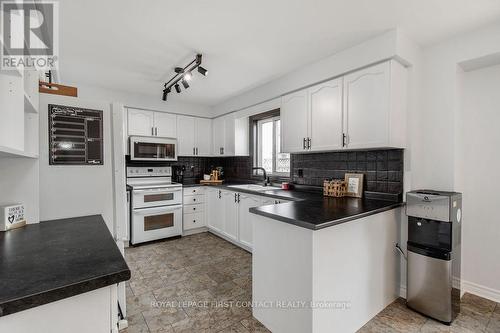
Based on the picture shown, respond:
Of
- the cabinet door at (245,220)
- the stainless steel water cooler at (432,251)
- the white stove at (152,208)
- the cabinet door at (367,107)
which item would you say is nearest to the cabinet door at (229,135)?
the white stove at (152,208)

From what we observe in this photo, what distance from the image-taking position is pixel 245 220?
3.28 meters

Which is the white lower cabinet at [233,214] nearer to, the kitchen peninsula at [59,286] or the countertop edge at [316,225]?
the countertop edge at [316,225]

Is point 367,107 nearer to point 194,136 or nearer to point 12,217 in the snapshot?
point 12,217

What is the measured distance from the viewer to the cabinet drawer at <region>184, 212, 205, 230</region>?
4000 millimetres

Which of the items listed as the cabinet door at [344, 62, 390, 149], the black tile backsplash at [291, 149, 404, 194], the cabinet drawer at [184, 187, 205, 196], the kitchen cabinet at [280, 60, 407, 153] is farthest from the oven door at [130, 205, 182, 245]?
the cabinet door at [344, 62, 390, 149]

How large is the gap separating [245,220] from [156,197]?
1493 mm

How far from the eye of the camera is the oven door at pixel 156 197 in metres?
A: 3.51

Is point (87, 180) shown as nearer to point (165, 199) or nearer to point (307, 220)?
point (307, 220)

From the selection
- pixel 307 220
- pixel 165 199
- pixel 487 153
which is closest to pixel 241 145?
pixel 165 199

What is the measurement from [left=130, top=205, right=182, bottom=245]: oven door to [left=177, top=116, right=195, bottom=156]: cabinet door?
109cm

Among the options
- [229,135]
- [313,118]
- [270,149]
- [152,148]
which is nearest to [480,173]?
[313,118]

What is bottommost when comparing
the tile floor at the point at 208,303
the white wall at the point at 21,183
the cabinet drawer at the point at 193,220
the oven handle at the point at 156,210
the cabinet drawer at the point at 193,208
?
the tile floor at the point at 208,303

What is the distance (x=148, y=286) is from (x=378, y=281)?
2.19 metres

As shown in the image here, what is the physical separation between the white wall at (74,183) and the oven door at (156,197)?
1.89m
